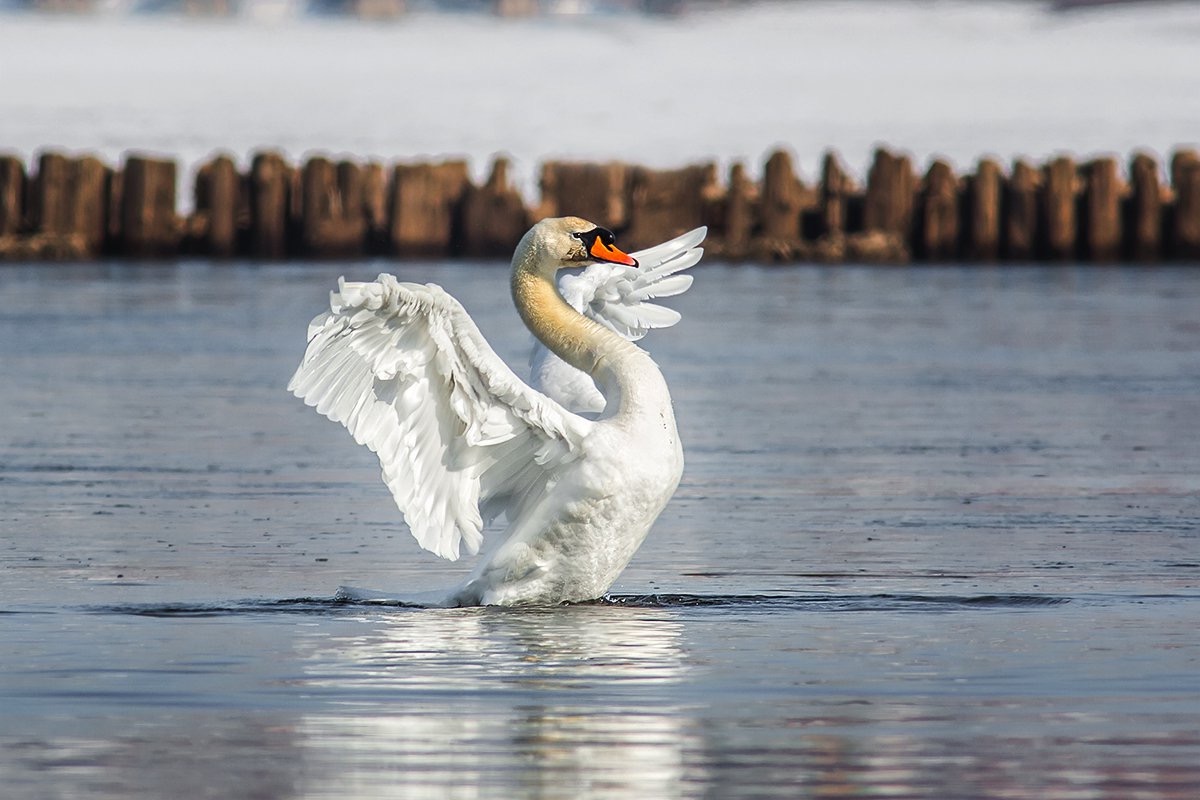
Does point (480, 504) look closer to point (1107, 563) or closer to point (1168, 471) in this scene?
point (1107, 563)

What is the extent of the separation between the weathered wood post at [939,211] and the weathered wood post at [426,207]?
20.7 ft

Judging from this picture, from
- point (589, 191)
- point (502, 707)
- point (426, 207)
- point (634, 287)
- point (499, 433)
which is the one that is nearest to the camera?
point (502, 707)

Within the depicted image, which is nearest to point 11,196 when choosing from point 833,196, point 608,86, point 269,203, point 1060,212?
point 269,203

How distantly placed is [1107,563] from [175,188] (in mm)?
27547

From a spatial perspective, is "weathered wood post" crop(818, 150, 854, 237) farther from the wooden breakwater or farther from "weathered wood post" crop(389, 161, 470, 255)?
"weathered wood post" crop(389, 161, 470, 255)

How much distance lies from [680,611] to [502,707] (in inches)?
79.9

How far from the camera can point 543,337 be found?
9742 millimetres

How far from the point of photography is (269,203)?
3603 centimetres

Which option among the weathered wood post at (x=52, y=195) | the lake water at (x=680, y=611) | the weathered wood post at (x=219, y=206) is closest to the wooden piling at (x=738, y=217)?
the weathered wood post at (x=219, y=206)

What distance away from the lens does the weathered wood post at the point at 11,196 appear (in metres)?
36.0

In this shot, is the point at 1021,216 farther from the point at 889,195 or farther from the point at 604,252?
the point at 604,252

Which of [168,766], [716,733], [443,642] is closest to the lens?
[168,766]

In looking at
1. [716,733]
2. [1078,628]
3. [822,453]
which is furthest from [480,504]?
[822,453]

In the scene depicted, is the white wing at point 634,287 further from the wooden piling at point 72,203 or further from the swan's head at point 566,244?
the wooden piling at point 72,203
